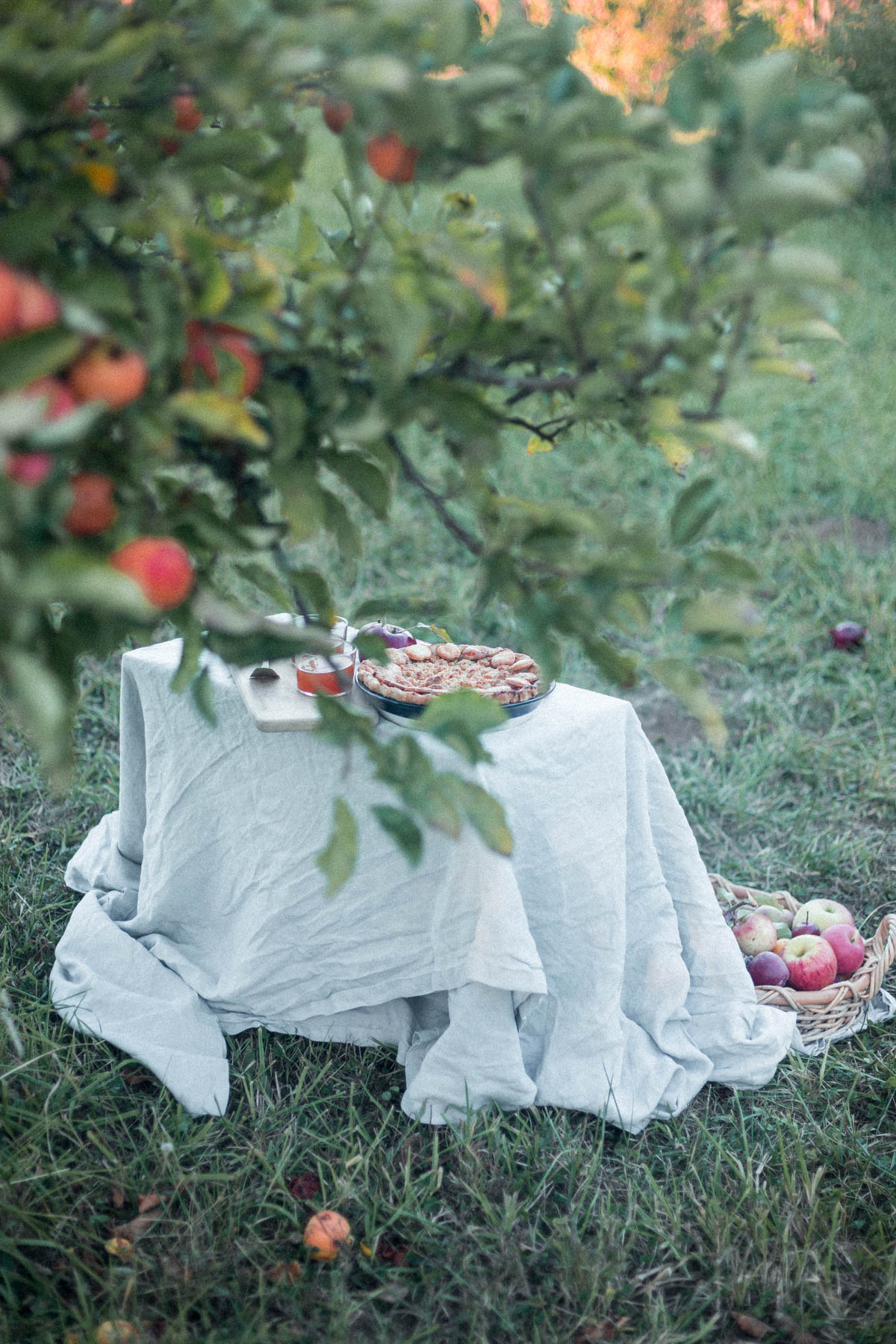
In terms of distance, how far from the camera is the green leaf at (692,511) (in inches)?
39.1

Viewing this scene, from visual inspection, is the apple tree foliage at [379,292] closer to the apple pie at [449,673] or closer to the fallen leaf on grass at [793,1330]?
the apple pie at [449,673]

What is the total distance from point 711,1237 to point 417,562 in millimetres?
2731

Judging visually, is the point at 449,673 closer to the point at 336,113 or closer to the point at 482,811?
the point at 482,811

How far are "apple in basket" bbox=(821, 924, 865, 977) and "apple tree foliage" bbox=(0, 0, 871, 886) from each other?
4.22 ft

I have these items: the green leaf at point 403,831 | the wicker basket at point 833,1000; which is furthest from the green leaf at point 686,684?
the wicker basket at point 833,1000

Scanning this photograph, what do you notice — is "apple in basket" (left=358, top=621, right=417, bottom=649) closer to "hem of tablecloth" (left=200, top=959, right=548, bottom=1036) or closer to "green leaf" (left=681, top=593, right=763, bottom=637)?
"hem of tablecloth" (left=200, top=959, right=548, bottom=1036)

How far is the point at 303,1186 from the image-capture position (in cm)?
162

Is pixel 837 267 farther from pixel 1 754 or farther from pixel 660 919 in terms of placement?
pixel 1 754

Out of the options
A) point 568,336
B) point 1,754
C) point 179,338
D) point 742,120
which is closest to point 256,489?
point 179,338

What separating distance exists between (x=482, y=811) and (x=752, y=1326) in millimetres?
1038

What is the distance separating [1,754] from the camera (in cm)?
269

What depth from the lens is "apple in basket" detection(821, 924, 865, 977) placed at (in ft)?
6.89

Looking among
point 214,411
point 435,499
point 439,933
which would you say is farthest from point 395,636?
point 214,411

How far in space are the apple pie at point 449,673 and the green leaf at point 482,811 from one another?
64 cm
